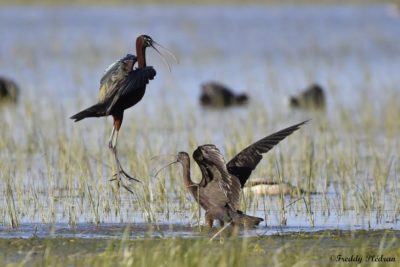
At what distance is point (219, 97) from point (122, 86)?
9.37 metres

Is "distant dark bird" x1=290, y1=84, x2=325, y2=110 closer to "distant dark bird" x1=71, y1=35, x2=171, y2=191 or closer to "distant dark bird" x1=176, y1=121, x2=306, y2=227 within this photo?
"distant dark bird" x1=71, y1=35, x2=171, y2=191

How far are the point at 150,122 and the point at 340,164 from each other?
541 centimetres

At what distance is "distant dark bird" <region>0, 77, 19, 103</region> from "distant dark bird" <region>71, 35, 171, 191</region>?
28.5 ft

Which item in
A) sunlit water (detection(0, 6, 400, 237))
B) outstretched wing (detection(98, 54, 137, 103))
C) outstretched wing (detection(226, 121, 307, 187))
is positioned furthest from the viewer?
outstretched wing (detection(98, 54, 137, 103))

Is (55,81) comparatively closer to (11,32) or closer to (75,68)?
(75,68)

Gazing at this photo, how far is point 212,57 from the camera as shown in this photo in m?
27.5

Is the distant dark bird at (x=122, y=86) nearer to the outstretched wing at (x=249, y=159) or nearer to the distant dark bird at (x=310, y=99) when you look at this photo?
the outstretched wing at (x=249, y=159)

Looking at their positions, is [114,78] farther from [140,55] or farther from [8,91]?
[8,91]

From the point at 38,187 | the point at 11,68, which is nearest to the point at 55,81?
the point at 11,68

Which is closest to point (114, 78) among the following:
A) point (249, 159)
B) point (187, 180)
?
point (187, 180)

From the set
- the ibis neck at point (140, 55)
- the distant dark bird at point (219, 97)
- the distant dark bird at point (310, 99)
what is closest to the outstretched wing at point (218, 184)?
the ibis neck at point (140, 55)

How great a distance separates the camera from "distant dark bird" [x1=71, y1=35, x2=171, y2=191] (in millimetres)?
9680

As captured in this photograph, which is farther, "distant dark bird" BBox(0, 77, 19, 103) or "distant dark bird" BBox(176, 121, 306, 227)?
"distant dark bird" BBox(0, 77, 19, 103)

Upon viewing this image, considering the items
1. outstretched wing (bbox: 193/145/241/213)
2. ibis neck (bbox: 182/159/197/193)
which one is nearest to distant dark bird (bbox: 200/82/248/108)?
ibis neck (bbox: 182/159/197/193)
